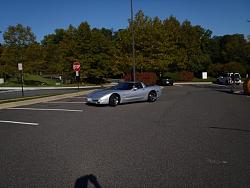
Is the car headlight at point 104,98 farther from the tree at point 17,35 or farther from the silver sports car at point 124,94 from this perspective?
the tree at point 17,35

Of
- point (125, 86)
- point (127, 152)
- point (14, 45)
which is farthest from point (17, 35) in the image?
point (127, 152)

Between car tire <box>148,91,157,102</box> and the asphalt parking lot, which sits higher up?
car tire <box>148,91,157,102</box>

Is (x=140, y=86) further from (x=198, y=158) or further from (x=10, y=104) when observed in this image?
(x=198, y=158)

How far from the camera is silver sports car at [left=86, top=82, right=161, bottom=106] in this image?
60.0 ft

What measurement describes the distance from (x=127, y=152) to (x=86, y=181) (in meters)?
2.09

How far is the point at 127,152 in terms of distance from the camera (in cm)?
→ 778

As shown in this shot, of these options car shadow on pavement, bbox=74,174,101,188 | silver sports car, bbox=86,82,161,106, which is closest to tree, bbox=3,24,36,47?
silver sports car, bbox=86,82,161,106

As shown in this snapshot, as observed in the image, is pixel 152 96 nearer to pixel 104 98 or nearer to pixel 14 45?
pixel 104 98

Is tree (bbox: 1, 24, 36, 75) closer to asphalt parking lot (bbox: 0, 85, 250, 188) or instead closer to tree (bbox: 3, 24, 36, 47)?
tree (bbox: 3, 24, 36, 47)

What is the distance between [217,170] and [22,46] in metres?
47.9

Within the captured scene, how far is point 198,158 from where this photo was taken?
7145mm

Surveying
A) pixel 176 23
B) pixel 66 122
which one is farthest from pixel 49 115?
pixel 176 23

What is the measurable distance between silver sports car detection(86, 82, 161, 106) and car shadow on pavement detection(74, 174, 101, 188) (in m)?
12.2

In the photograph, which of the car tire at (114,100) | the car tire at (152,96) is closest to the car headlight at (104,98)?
the car tire at (114,100)
